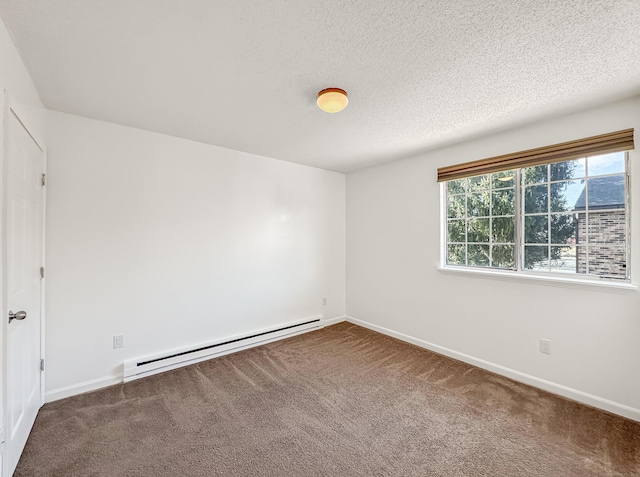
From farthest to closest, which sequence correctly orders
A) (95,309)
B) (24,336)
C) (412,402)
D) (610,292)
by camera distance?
(95,309) < (412,402) < (610,292) < (24,336)

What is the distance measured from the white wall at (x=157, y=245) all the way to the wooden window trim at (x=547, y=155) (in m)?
2.08

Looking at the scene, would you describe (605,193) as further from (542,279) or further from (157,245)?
(157,245)

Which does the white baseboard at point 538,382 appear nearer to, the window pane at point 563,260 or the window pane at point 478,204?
the window pane at point 563,260

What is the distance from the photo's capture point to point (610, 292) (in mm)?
2195

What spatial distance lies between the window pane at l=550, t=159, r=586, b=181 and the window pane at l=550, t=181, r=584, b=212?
0.05m

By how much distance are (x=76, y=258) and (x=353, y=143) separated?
9.47 ft

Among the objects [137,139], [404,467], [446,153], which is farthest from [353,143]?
[404,467]

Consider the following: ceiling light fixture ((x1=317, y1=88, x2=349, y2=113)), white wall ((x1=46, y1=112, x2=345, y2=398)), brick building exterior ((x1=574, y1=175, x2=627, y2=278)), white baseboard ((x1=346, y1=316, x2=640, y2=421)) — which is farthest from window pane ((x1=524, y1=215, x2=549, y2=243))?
white wall ((x1=46, y1=112, x2=345, y2=398))

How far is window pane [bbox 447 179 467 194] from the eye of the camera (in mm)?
3242

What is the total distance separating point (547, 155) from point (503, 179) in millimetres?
444

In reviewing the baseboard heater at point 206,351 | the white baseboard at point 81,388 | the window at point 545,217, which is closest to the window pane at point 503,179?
the window at point 545,217

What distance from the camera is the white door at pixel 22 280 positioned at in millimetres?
1541

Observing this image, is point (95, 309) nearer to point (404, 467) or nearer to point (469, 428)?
point (404, 467)

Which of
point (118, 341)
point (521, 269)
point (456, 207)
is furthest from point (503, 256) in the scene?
point (118, 341)
